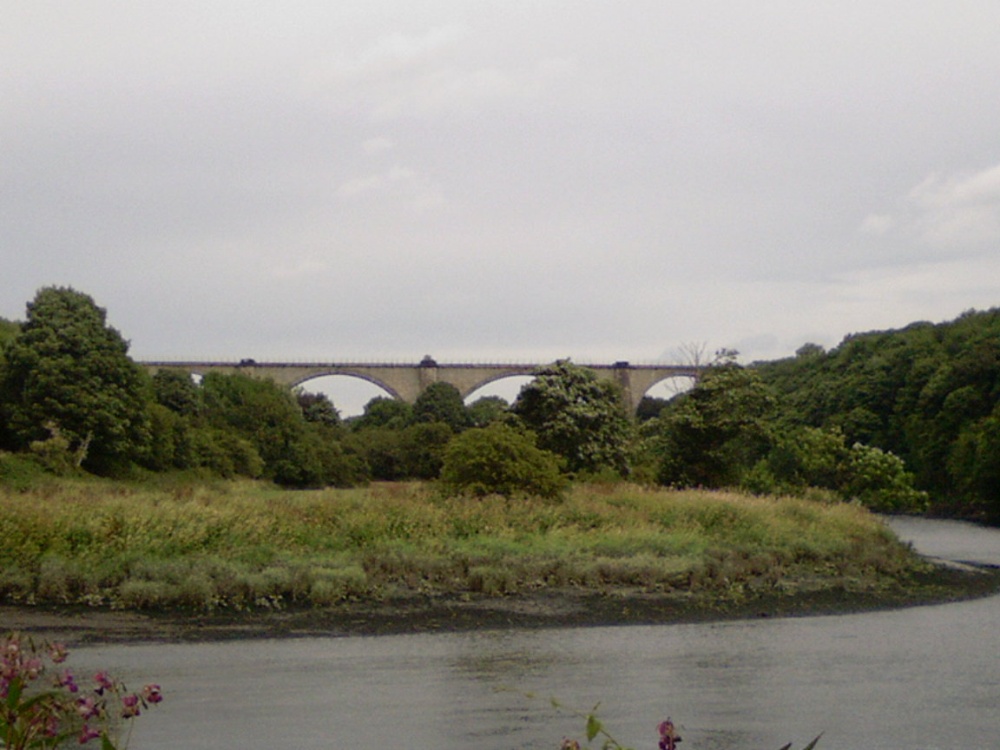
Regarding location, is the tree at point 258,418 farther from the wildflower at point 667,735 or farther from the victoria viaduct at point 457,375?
the wildflower at point 667,735

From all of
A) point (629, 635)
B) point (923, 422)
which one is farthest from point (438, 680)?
point (923, 422)

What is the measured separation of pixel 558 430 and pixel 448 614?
718 inches

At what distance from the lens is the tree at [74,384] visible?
1807 inches

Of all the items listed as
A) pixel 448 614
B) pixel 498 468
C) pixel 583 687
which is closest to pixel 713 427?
pixel 498 468

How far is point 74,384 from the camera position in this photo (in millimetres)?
46531

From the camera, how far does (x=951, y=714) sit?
11.2 meters

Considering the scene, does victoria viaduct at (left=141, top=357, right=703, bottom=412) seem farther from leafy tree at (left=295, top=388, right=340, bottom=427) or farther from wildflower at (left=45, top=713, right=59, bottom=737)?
wildflower at (left=45, top=713, right=59, bottom=737)

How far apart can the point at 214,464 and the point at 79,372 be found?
495 inches

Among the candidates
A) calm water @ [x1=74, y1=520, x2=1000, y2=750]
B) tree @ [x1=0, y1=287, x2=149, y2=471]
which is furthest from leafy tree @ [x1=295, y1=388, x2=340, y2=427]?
calm water @ [x1=74, y1=520, x2=1000, y2=750]

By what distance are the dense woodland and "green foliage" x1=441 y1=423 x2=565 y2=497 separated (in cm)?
4

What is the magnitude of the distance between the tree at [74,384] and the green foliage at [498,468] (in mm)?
21529

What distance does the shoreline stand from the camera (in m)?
16.8

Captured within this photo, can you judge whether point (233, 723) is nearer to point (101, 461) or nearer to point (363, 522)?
point (363, 522)

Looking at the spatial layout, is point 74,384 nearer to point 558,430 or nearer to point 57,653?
point 558,430
